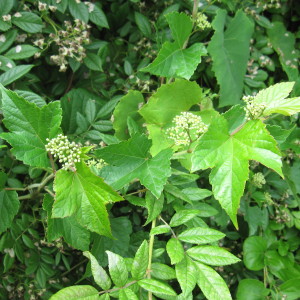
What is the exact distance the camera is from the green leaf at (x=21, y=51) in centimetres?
118

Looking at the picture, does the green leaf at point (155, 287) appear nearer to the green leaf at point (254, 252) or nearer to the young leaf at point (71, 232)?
the young leaf at point (71, 232)

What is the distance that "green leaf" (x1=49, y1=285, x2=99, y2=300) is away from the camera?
713 millimetres

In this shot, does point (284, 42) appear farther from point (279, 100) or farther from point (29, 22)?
point (29, 22)

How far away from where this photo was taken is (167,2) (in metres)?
1.46

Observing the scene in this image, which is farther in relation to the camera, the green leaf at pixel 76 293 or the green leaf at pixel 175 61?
the green leaf at pixel 175 61

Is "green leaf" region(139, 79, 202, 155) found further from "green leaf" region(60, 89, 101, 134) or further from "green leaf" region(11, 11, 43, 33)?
"green leaf" region(11, 11, 43, 33)

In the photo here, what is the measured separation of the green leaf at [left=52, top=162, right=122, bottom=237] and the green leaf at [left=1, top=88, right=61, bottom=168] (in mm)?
98

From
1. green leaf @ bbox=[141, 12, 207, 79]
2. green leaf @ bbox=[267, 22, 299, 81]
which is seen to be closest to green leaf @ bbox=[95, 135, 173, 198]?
green leaf @ bbox=[141, 12, 207, 79]

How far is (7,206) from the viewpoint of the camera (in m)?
1.02

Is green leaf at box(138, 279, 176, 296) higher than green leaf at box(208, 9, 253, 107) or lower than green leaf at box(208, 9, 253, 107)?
lower

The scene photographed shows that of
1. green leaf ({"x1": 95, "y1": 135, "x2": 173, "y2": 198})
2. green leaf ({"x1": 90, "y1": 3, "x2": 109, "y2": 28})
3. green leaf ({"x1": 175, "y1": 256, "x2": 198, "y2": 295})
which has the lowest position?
green leaf ({"x1": 175, "y1": 256, "x2": 198, "y2": 295})

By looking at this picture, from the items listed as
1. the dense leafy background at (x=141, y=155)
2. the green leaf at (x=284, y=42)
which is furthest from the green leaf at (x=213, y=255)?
the green leaf at (x=284, y=42)

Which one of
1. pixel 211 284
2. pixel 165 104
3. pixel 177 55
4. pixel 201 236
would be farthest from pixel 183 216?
pixel 177 55

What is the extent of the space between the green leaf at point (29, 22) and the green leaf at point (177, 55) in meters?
0.42
